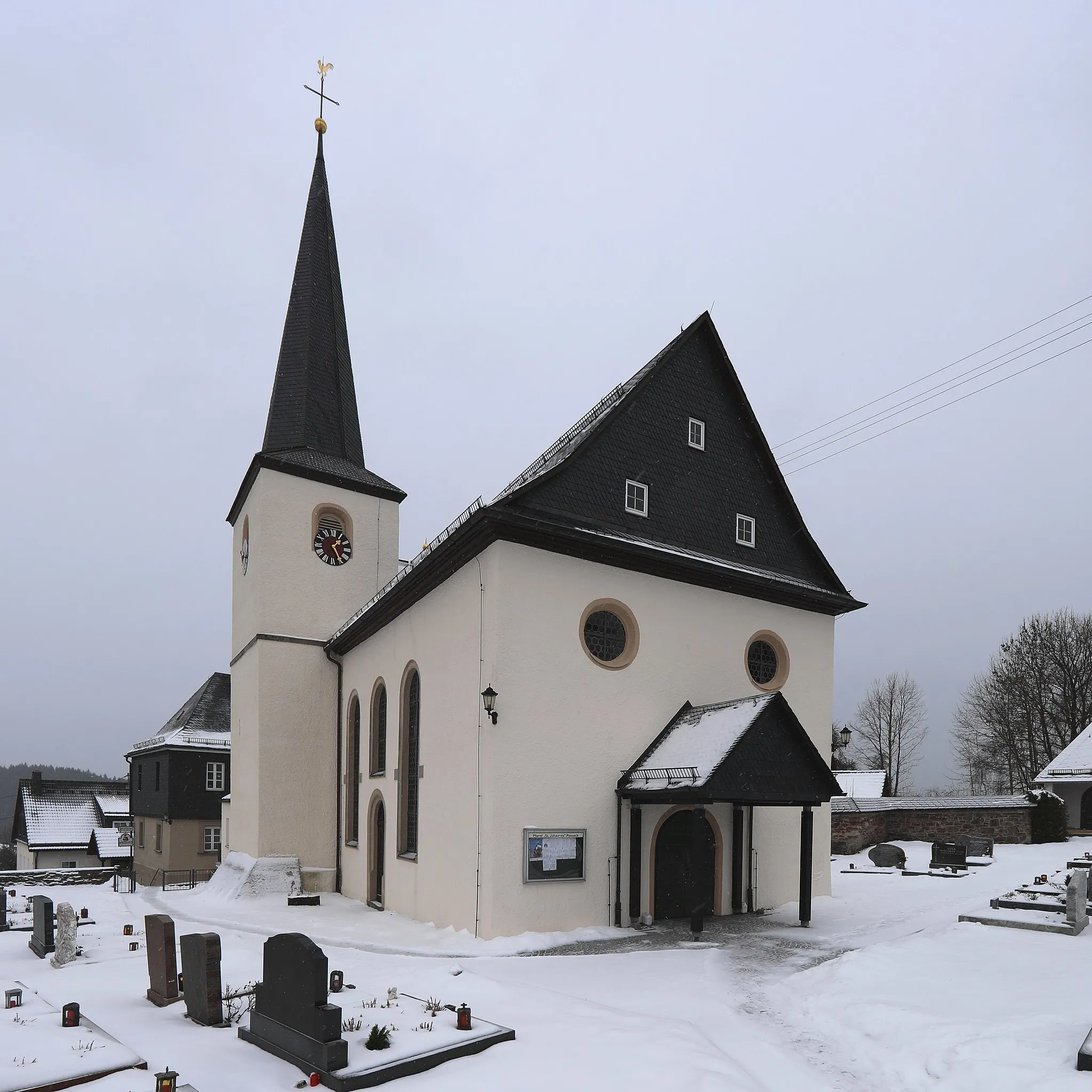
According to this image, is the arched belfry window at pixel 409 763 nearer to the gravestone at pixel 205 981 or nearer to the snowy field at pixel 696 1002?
the snowy field at pixel 696 1002

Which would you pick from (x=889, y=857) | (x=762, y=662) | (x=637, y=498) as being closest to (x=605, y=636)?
(x=637, y=498)

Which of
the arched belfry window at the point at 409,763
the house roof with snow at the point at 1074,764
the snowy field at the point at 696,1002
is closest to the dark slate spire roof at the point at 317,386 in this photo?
the arched belfry window at the point at 409,763

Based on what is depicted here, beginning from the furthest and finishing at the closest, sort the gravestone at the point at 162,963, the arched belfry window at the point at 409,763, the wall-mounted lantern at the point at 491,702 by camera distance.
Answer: the arched belfry window at the point at 409,763, the wall-mounted lantern at the point at 491,702, the gravestone at the point at 162,963

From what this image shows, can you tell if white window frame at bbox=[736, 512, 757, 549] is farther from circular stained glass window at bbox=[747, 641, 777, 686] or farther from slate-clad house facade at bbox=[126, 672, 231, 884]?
slate-clad house facade at bbox=[126, 672, 231, 884]

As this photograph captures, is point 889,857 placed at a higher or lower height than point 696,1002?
lower

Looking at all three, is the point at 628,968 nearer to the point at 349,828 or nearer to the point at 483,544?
the point at 483,544

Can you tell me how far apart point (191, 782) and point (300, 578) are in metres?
19.3

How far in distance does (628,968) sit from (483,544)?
21.6ft

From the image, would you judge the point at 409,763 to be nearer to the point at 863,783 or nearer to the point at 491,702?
the point at 491,702

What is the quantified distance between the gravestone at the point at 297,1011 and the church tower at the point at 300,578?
1459 cm

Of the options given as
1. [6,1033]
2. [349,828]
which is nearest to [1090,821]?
[349,828]

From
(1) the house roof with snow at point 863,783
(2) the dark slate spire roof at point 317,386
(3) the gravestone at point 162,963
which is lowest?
(1) the house roof with snow at point 863,783

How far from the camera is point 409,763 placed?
18.5 meters

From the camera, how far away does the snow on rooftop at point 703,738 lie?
46.0ft
